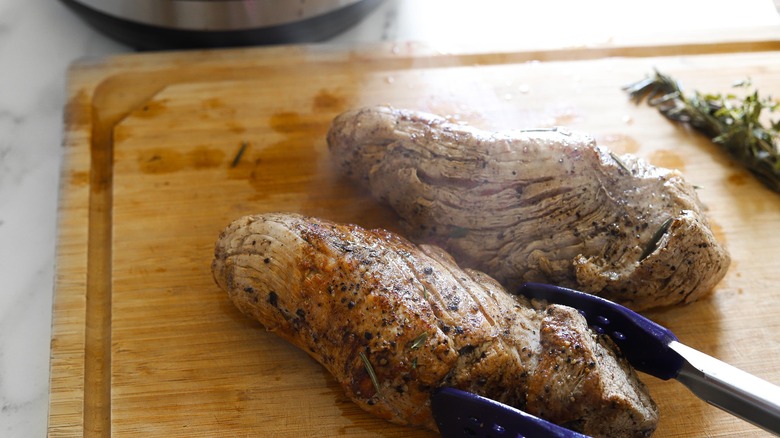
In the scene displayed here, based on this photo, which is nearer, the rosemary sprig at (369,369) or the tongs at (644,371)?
the tongs at (644,371)

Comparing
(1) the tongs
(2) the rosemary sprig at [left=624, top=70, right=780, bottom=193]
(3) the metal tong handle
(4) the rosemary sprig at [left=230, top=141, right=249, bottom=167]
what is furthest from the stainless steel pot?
(3) the metal tong handle

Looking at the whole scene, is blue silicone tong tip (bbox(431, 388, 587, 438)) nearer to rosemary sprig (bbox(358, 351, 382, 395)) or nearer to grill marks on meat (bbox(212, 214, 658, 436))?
grill marks on meat (bbox(212, 214, 658, 436))

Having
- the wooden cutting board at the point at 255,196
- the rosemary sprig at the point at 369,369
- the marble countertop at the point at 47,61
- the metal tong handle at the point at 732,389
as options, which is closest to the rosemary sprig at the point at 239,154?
the wooden cutting board at the point at 255,196

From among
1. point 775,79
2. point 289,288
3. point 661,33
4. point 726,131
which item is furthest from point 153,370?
point 775,79

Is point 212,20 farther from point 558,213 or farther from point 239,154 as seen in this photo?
point 558,213

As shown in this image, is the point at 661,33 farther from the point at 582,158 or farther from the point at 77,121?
the point at 77,121

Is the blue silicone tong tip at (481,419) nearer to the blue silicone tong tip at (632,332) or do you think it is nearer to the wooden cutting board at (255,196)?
the wooden cutting board at (255,196)
